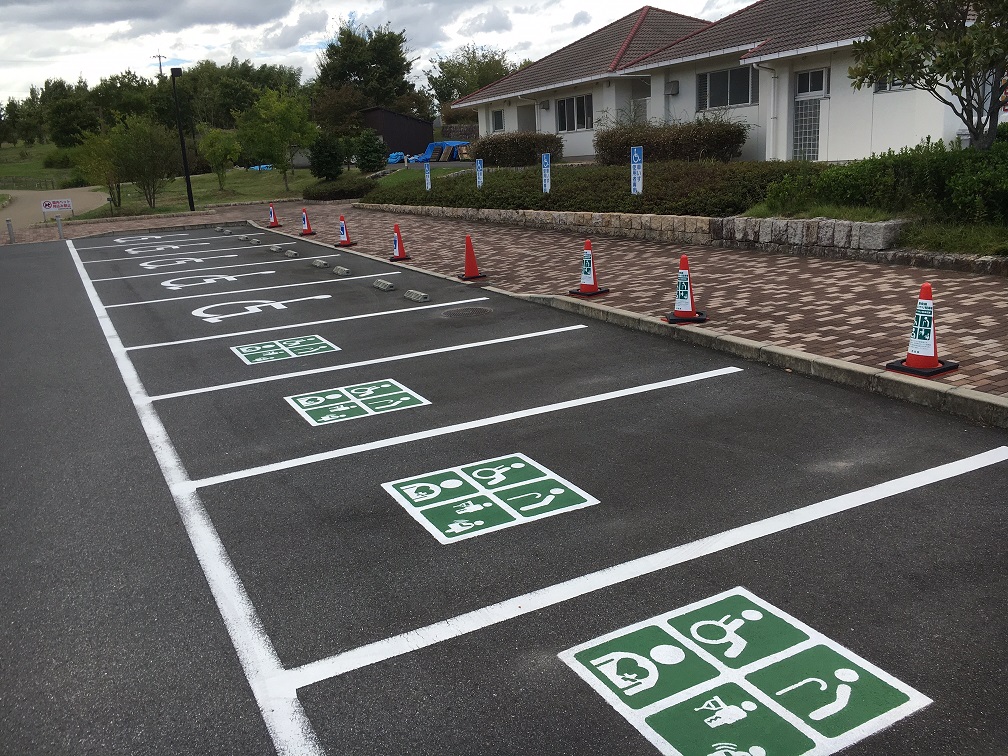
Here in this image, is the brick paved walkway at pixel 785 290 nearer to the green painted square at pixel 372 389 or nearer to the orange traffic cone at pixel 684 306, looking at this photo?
the orange traffic cone at pixel 684 306

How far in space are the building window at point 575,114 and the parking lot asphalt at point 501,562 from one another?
25743 millimetres

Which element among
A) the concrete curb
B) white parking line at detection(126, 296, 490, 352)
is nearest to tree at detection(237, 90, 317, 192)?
white parking line at detection(126, 296, 490, 352)

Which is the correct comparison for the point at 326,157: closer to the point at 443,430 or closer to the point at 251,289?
the point at 251,289

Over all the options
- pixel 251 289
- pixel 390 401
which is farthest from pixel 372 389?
pixel 251 289

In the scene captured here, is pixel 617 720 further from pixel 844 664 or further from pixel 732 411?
pixel 732 411

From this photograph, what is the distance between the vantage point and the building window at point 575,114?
105 ft

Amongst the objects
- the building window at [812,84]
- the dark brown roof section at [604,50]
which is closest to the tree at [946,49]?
the building window at [812,84]

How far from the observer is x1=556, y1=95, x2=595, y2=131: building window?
105 feet

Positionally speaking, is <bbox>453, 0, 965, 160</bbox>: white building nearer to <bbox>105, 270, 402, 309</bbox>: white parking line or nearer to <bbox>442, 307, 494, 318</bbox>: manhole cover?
<bbox>105, 270, 402, 309</bbox>: white parking line

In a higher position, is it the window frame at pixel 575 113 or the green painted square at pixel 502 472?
the window frame at pixel 575 113

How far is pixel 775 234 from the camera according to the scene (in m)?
13.3

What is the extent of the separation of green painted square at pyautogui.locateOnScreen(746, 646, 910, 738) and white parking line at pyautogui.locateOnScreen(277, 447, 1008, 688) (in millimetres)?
933

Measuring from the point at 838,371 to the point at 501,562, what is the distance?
3970mm

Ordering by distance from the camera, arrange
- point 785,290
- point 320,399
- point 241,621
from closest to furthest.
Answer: point 241,621
point 320,399
point 785,290
